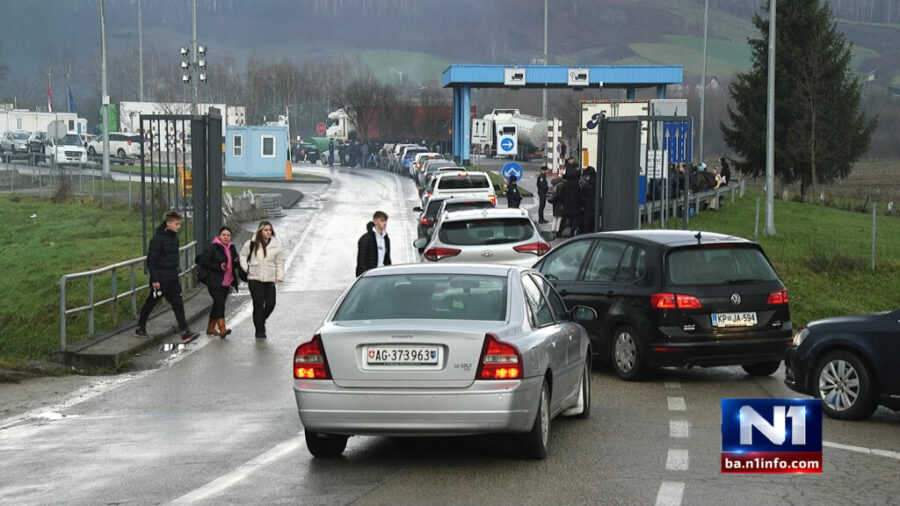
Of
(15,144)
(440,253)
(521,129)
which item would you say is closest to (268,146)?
(521,129)

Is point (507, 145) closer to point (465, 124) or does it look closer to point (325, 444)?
point (465, 124)

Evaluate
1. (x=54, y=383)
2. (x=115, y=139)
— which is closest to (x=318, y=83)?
(x=115, y=139)

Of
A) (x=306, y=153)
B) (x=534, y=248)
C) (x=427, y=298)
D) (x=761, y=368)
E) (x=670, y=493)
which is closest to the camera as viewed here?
(x=670, y=493)

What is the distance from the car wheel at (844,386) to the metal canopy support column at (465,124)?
63650mm

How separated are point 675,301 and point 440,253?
21.1 ft

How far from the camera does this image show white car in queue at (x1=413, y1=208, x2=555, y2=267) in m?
19.5

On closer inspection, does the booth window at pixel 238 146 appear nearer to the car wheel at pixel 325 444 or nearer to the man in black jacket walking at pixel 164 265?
the man in black jacket walking at pixel 164 265

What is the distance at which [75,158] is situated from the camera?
86875 millimetres

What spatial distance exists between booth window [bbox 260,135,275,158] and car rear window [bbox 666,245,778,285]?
57.8m

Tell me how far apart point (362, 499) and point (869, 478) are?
3.35 metres

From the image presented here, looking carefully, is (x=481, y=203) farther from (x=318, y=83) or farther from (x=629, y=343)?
(x=318, y=83)

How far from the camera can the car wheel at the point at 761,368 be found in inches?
570

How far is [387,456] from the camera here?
9.73m

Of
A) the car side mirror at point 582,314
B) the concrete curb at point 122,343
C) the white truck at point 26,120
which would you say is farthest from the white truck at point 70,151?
the car side mirror at point 582,314
